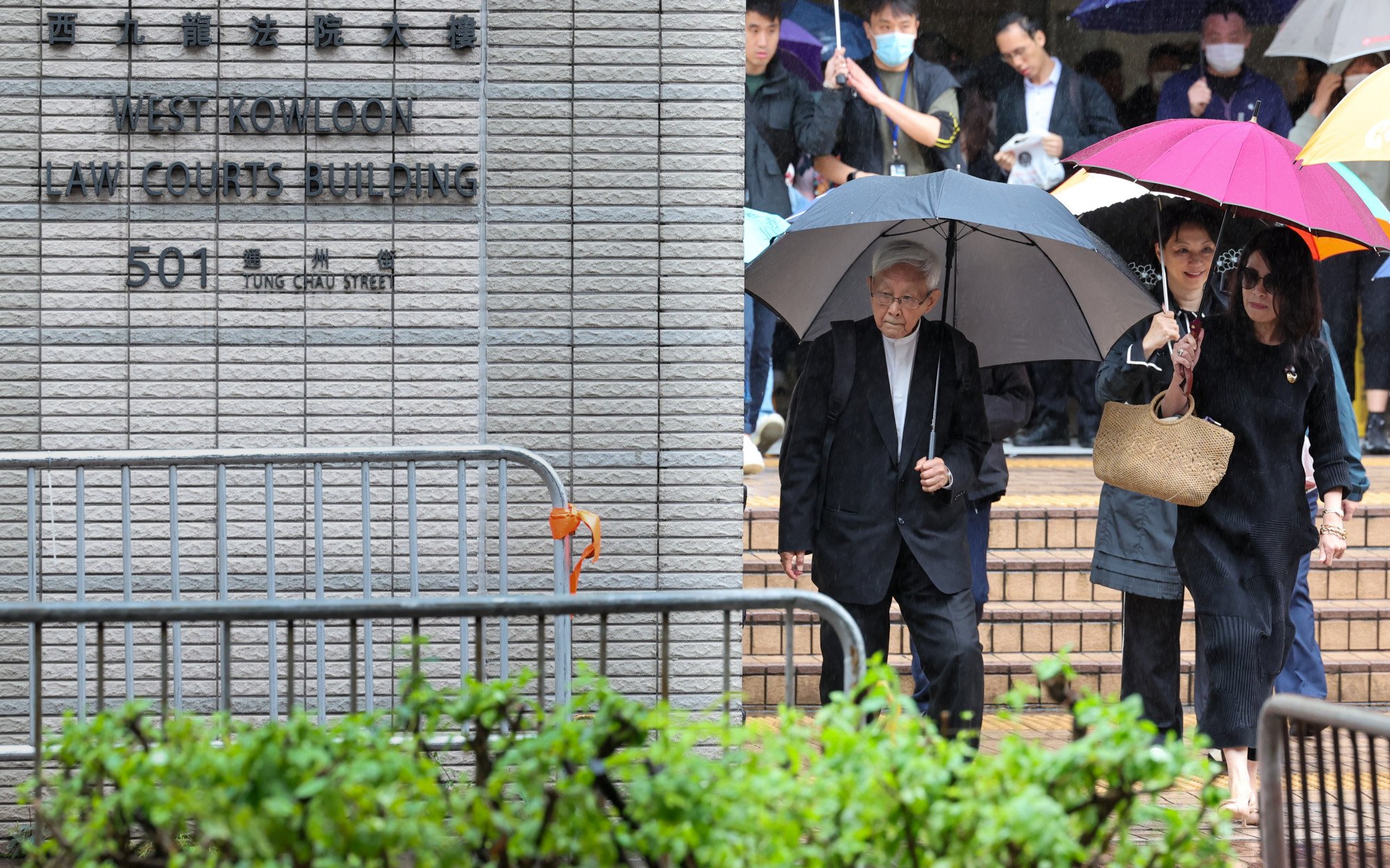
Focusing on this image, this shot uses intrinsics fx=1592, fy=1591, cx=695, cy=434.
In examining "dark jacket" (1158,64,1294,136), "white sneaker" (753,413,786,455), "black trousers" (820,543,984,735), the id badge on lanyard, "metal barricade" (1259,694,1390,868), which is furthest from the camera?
"dark jacket" (1158,64,1294,136)

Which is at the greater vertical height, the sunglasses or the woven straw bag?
the sunglasses

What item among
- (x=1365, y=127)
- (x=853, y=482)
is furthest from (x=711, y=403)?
(x=1365, y=127)

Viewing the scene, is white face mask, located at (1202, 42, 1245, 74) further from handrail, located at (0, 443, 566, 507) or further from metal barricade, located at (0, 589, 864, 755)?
metal barricade, located at (0, 589, 864, 755)

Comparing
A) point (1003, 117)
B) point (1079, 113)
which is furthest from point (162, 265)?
point (1079, 113)

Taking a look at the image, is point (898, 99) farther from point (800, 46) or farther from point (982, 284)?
point (982, 284)

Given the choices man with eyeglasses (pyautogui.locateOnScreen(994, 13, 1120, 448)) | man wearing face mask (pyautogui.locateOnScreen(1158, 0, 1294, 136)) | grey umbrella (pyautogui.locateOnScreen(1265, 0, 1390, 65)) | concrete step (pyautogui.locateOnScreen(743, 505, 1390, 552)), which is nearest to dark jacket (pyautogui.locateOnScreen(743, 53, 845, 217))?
man with eyeglasses (pyautogui.locateOnScreen(994, 13, 1120, 448))

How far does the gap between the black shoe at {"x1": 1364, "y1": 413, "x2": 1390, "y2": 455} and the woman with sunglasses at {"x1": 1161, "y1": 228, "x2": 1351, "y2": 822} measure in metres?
5.57

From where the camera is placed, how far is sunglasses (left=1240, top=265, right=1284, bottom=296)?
5188 millimetres

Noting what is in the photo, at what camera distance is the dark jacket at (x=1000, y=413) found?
5801 millimetres

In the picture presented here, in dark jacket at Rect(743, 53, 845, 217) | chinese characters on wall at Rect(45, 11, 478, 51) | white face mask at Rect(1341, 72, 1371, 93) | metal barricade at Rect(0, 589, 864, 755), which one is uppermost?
white face mask at Rect(1341, 72, 1371, 93)

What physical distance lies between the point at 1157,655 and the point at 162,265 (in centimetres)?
372

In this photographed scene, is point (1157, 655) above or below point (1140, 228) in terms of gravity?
below

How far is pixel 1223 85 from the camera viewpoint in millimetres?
10320

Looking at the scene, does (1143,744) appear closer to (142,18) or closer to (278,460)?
(278,460)
